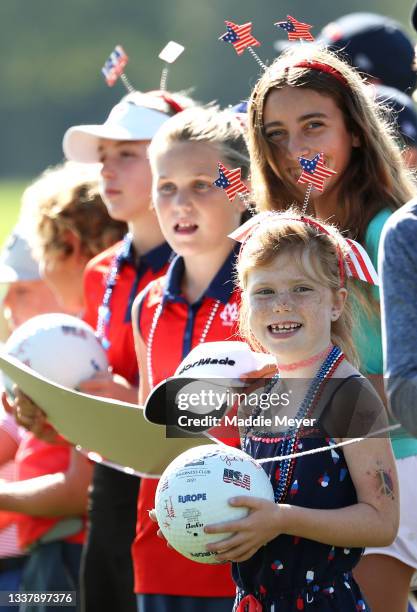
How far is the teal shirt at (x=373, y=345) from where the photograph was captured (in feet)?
11.7

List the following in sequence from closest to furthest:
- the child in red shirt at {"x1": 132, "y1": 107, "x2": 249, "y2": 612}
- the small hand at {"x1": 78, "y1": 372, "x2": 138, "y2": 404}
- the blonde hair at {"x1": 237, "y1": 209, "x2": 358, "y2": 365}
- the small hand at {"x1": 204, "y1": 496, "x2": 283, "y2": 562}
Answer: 1. the small hand at {"x1": 204, "y1": 496, "x2": 283, "y2": 562}
2. the blonde hair at {"x1": 237, "y1": 209, "x2": 358, "y2": 365}
3. the child in red shirt at {"x1": 132, "y1": 107, "x2": 249, "y2": 612}
4. the small hand at {"x1": 78, "y1": 372, "x2": 138, "y2": 404}

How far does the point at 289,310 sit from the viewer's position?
3133mm

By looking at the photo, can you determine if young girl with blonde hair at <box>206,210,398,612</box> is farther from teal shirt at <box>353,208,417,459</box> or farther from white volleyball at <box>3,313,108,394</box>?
white volleyball at <box>3,313,108,394</box>

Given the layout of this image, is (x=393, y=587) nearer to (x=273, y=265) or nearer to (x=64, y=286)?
(x=273, y=265)

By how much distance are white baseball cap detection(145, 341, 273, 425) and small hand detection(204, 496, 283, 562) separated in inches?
21.5

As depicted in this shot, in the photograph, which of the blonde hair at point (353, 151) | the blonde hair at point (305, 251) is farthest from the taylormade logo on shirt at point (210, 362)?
the blonde hair at point (353, 151)

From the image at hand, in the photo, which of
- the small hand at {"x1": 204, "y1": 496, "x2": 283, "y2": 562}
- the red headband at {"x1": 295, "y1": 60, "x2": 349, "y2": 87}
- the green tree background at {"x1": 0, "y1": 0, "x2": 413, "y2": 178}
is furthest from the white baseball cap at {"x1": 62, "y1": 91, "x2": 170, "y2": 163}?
the green tree background at {"x1": 0, "y1": 0, "x2": 413, "y2": 178}

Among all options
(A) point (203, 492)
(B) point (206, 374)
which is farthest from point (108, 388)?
(A) point (203, 492)

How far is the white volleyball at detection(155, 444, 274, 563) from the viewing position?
2854 mm

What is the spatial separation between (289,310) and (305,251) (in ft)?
0.58

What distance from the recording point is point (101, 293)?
4945 millimetres

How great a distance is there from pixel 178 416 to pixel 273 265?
522 millimetres

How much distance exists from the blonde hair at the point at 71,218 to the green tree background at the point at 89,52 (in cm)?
3096

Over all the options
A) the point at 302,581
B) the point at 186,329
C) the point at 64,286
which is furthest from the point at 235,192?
the point at 64,286
